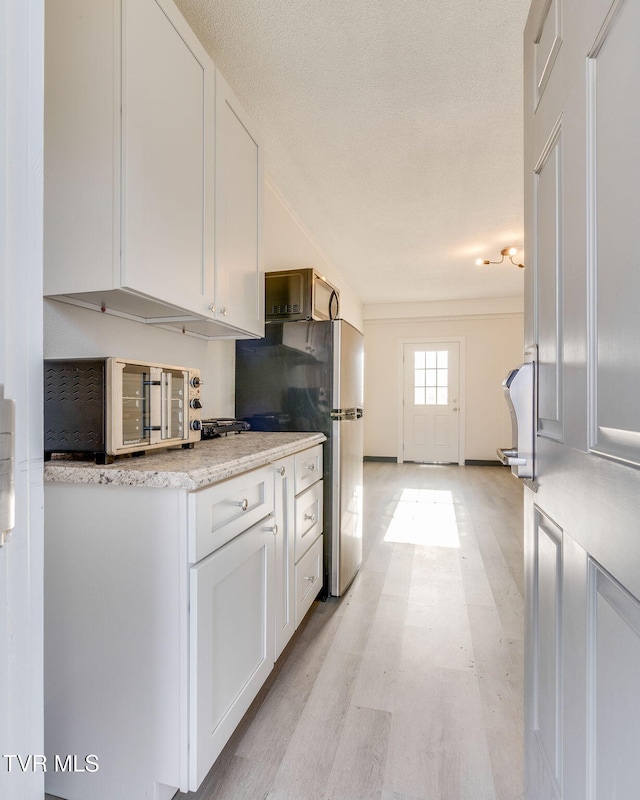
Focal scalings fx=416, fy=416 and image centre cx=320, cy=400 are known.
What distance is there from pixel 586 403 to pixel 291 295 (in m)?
1.93

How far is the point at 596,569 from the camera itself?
0.60 metres

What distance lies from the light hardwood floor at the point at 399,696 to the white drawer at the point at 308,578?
15 cm

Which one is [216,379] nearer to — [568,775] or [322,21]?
[322,21]

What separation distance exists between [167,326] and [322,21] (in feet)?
4.49

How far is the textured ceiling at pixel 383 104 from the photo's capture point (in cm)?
164

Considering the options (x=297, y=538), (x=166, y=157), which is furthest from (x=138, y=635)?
(x=166, y=157)

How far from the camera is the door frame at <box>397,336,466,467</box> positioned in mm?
6621

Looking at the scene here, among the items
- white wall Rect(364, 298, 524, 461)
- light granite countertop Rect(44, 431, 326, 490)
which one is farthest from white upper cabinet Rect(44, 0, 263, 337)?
white wall Rect(364, 298, 524, 461)

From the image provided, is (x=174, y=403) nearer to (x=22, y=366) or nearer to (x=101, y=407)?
(x=101, y=407)

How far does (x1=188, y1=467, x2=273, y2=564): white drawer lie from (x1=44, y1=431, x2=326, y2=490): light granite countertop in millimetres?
32

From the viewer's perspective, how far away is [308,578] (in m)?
1.98

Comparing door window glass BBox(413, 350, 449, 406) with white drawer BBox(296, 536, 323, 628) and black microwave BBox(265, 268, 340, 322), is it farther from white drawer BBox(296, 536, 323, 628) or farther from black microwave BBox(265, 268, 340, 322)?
white drawer BBox(296, 536, 323, 628)

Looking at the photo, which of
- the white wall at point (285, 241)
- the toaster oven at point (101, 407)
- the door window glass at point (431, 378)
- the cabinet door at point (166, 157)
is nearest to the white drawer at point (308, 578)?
the toaster oven at point (101, 407)

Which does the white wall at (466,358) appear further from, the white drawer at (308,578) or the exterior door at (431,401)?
the white drawer at (308,578)
